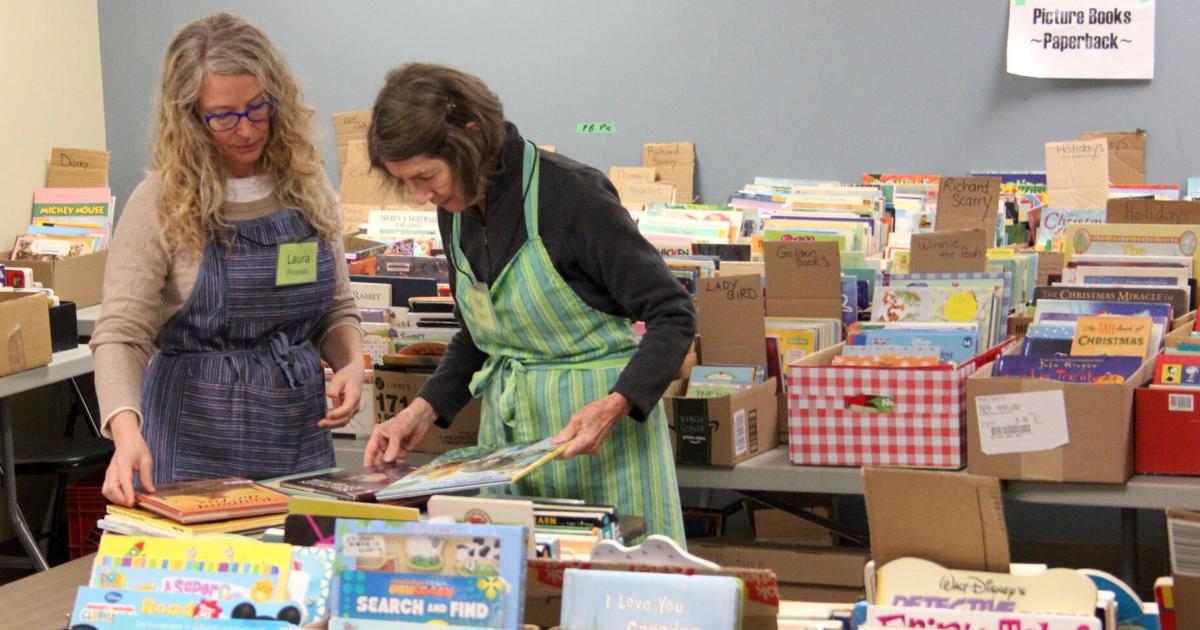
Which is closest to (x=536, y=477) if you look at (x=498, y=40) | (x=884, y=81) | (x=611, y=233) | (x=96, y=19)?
(x=611, y=233)

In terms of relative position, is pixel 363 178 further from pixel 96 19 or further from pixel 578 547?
pixel 578 547

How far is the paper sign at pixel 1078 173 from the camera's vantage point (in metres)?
5.66

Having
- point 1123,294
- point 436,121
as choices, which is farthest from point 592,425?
point 1123,294

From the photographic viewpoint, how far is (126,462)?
2.32 metres

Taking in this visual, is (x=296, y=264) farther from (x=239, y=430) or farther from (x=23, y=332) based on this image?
(x=23, y=332)

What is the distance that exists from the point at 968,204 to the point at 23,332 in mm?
3172

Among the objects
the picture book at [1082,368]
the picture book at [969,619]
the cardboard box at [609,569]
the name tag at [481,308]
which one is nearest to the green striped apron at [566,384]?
the name tag at [481,308]

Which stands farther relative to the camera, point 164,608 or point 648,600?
point 164,608

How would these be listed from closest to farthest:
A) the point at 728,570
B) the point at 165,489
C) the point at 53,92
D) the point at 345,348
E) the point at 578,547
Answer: the point at 728,570
the point at 578,547
the point at 165,489
the point at 345,348
the point at 53,92

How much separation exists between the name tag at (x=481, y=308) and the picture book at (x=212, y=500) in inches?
18.8

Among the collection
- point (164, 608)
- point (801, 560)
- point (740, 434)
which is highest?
point (164, 608)

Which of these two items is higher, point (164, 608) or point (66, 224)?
point (66, 224)

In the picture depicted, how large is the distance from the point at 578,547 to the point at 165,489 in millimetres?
744

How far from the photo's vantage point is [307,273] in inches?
104
